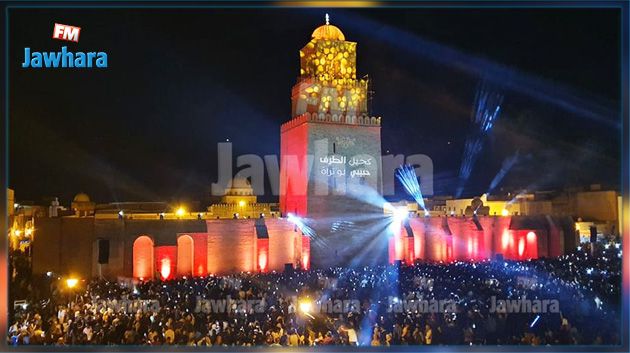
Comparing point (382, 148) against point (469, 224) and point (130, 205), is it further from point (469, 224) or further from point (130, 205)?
point (130, 205)

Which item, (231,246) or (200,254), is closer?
(200,254)

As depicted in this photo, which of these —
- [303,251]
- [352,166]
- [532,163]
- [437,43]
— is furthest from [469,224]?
[437,43]

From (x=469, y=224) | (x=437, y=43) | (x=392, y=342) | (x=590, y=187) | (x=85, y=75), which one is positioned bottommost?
(x=392, y=342)

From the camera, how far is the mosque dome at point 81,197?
20.4m

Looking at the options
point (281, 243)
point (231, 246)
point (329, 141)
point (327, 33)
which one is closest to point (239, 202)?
point (281, 243)

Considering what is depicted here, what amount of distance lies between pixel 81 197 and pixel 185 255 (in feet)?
26.5

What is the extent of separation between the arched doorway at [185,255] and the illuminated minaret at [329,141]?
3810mm

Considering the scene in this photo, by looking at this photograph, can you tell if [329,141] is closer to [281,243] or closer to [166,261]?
[281,243]

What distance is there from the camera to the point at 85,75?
832cm

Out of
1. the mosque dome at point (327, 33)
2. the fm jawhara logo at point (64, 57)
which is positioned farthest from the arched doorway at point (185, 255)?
the fm jawhara logo at point (64, 57)

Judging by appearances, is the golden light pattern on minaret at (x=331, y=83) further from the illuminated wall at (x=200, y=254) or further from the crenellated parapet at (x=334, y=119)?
the illuminated wall at (x=200, y=254)

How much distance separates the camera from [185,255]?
15.3 meters

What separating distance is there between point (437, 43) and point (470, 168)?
1297 cm

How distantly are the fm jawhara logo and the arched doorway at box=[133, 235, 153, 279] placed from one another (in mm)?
8463
